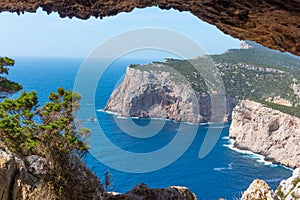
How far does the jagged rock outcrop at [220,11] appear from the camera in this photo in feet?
10.8

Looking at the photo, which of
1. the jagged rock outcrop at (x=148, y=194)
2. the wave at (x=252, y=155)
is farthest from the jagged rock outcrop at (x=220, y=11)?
the wave at (x=252, y=155)

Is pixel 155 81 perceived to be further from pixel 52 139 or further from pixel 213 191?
pixel 52 139

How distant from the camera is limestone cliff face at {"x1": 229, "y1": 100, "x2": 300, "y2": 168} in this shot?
1854 inches

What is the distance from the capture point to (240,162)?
149 ft

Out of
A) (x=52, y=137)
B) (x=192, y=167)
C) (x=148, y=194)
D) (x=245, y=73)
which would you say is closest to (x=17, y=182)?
(x=52, y=137)

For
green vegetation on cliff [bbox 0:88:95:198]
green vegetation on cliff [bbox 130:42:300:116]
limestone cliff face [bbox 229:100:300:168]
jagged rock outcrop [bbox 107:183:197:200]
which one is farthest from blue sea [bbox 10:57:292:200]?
jagged rock outcrop [bbox 107:183:197:200]

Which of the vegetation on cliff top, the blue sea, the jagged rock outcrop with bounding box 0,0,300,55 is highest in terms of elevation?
the jagged rock outcrop with bounding box 0,0,300,55

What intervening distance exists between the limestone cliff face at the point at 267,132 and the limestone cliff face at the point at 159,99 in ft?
34.2

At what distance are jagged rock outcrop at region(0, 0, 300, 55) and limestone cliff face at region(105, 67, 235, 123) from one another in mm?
59835

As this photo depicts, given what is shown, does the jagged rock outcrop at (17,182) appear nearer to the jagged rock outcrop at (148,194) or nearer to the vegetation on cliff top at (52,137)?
the vegetation on cliff top at (52,137)

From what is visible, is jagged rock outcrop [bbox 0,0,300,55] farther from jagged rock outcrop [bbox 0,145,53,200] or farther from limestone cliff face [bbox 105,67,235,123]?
limestone cliff face [bbox 105,67,235,123]

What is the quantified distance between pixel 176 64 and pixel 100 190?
6092 centimetres

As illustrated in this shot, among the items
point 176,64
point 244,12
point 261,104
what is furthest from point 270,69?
point 244,12

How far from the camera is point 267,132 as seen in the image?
168ft
